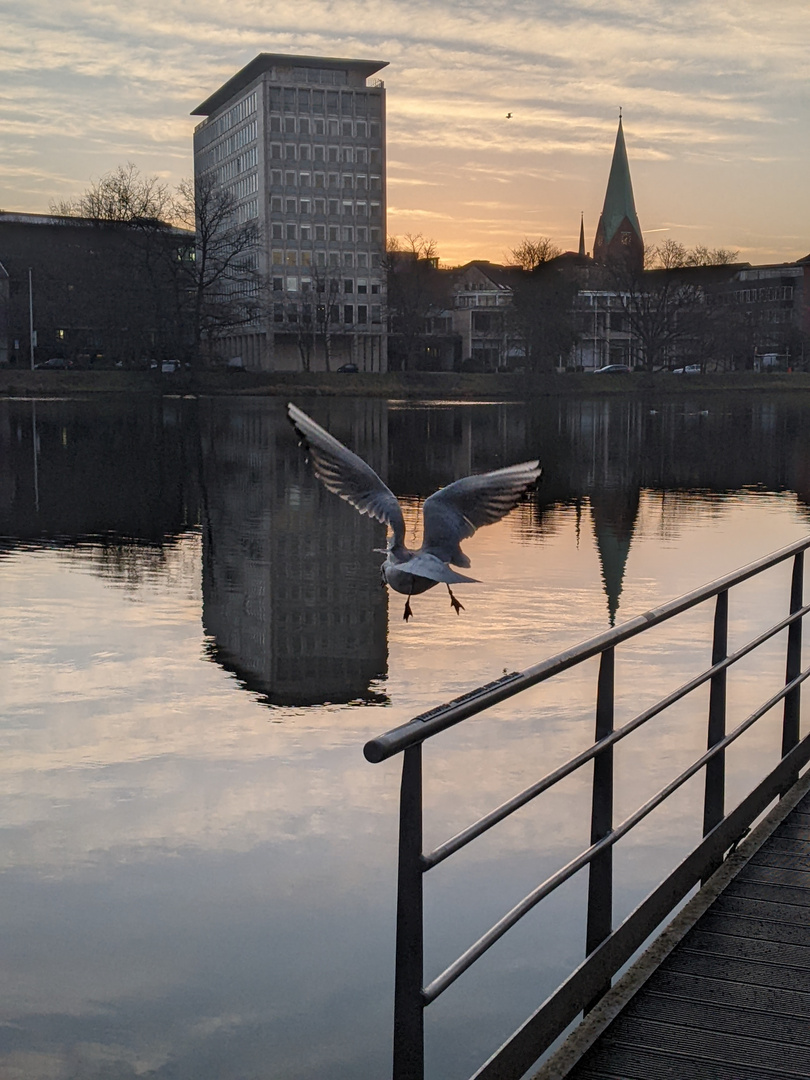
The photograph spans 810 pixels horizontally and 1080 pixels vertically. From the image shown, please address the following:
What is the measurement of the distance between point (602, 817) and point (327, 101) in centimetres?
14478

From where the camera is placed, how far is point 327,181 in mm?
143125

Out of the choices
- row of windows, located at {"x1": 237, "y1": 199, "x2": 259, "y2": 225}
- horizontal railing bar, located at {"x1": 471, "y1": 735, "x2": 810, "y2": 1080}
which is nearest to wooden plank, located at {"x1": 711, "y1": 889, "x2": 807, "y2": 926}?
horizontal railing bar, located at {"x1": 471, "y1": 735, "x2": 810, "y2": 1080}

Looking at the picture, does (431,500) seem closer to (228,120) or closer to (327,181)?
(327,181)

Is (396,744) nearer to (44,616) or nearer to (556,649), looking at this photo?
(556,649)

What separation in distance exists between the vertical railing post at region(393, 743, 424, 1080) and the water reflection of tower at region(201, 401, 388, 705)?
7.11m

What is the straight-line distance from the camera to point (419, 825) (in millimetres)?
3393

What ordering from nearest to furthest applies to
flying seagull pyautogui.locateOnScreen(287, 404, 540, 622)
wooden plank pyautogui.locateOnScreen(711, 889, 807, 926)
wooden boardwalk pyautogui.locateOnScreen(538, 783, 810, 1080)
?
wooden boardwalk pyautogui.locateOnScreen(538, 783, 810, 1080)
wooden plank pyautogui.locateOnScreen(711, 889, 807, 926)
flying seagull pyautogui.locateOnScreen(287, 404, 540, 622)

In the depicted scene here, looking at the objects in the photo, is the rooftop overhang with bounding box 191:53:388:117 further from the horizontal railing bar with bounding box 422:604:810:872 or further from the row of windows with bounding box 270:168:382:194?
the horizontal railing bar with bounding box 422:604:810:872

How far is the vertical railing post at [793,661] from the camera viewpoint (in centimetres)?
661

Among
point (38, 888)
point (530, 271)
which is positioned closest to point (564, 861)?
point (38, 888)

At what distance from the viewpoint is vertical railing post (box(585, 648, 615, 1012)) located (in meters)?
4.49

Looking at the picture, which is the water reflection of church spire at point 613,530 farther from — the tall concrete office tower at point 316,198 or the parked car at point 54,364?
the tall concrete office tower at point 316,198

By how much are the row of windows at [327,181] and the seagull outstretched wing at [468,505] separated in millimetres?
138891

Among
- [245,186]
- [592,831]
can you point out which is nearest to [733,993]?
[592,831]
